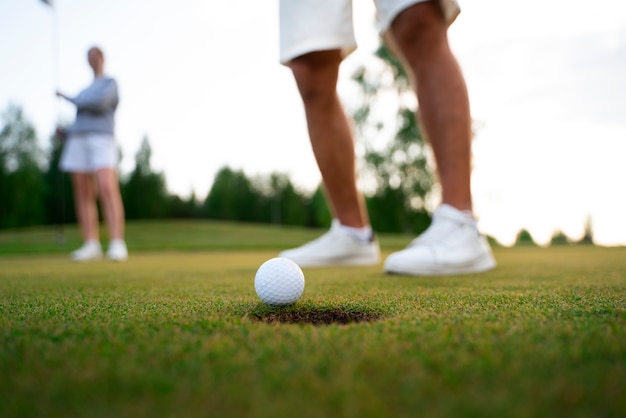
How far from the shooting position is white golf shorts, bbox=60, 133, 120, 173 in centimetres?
528

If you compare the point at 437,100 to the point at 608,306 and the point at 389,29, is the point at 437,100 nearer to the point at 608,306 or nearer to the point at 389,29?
the point at 389,29

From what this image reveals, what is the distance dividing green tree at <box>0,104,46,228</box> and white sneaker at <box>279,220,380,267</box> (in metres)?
35.9

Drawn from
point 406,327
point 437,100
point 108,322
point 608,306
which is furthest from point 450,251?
point 108,322

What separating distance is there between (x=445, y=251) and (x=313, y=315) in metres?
1.14

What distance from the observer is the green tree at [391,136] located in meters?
23.3

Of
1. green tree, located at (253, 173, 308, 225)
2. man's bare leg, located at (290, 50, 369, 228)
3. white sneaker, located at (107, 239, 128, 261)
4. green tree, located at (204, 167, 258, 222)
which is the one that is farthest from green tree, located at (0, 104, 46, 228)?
man's bare leg, located at (290, 50, 369, 228)

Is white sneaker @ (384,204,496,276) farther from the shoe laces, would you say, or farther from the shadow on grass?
the shadow on grass

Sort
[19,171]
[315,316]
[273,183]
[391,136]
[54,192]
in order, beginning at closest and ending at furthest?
[315,316] → [391,136] → [19,171] → [54,192] → [273,183]

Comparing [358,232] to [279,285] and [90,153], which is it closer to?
[279,285]

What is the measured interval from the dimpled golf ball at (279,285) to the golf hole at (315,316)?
6cm

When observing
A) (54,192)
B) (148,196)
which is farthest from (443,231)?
(148,196)

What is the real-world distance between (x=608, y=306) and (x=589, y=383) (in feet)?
2.55

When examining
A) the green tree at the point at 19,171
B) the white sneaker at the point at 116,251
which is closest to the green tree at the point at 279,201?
the green tree at the point at 19,171

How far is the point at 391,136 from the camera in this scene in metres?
23.7
